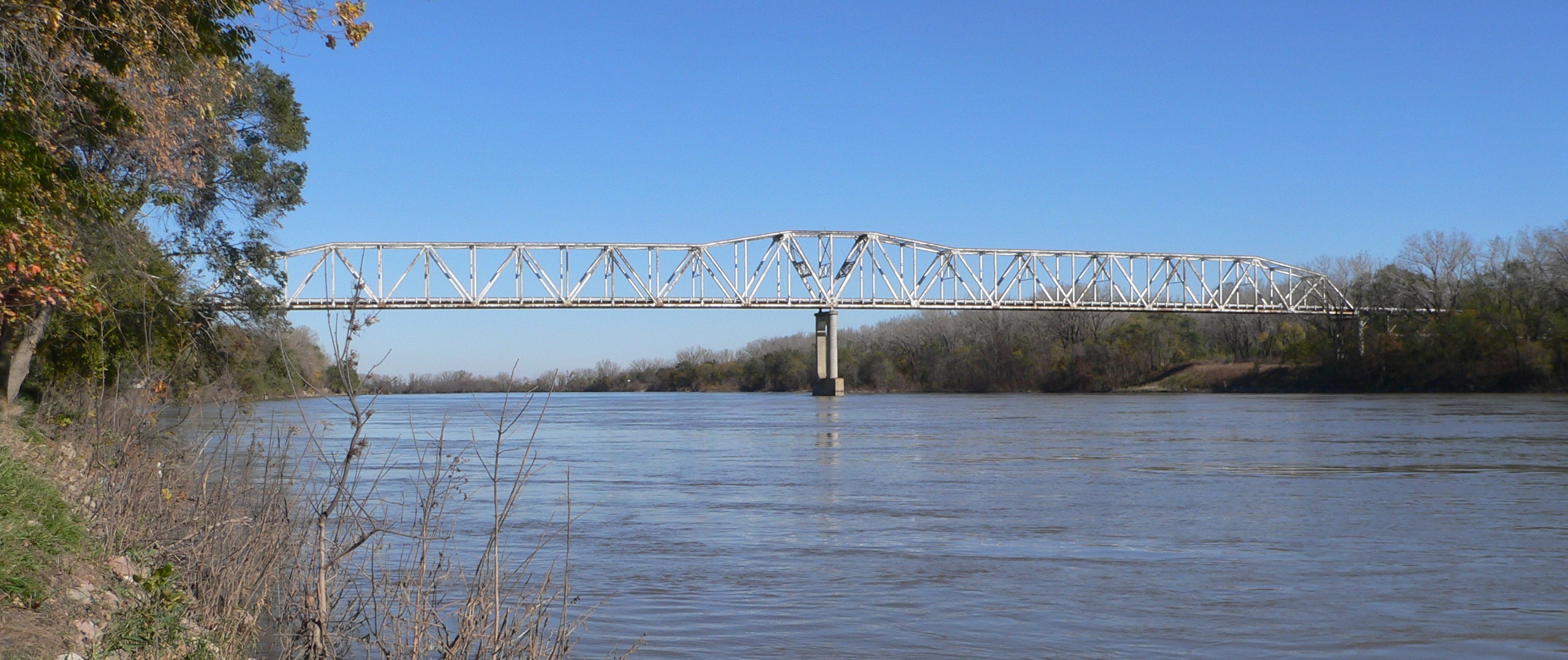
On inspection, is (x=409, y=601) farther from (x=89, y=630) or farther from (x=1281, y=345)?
(x=1281, y=345)

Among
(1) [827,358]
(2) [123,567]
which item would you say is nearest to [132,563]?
(2) [123,567]

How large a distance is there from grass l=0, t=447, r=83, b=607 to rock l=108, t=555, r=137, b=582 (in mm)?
255

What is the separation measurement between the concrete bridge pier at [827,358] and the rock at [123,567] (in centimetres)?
8573

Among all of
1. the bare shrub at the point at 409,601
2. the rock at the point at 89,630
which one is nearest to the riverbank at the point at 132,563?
the rock at the point at 89,630

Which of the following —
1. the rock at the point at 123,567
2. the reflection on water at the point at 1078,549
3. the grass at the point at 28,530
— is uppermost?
the grass at the point at 28,530

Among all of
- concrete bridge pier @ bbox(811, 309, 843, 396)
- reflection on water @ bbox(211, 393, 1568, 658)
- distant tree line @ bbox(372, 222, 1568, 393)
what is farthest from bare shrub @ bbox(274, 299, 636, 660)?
concrete bridge pier @ bbox(811, 309, 843, 396)

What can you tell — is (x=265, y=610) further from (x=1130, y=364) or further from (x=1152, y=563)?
A: (x=1130, y=364)

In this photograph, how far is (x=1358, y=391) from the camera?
77500 millimetres

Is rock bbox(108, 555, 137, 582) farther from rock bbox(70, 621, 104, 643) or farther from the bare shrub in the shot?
rock bbox(70, 621, 104, 643)

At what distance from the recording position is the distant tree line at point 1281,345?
67.9m

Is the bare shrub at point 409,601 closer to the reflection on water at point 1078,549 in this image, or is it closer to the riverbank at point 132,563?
the riverbank at point 132,563

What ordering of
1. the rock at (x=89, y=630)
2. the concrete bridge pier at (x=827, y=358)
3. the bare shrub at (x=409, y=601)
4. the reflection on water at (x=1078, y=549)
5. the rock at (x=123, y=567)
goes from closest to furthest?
1. the bare shrub at (x=409, y=601)
2. the rock at (x=89, y=630)
3. the rock at (x=123, y=567)
4. the reflection on water at (x=1078, y=549)
5. the concrete bridge pier at (x=827, y=358)

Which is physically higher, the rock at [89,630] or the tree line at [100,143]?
the tree line at [100,143]

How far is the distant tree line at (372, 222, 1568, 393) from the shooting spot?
67.9m
